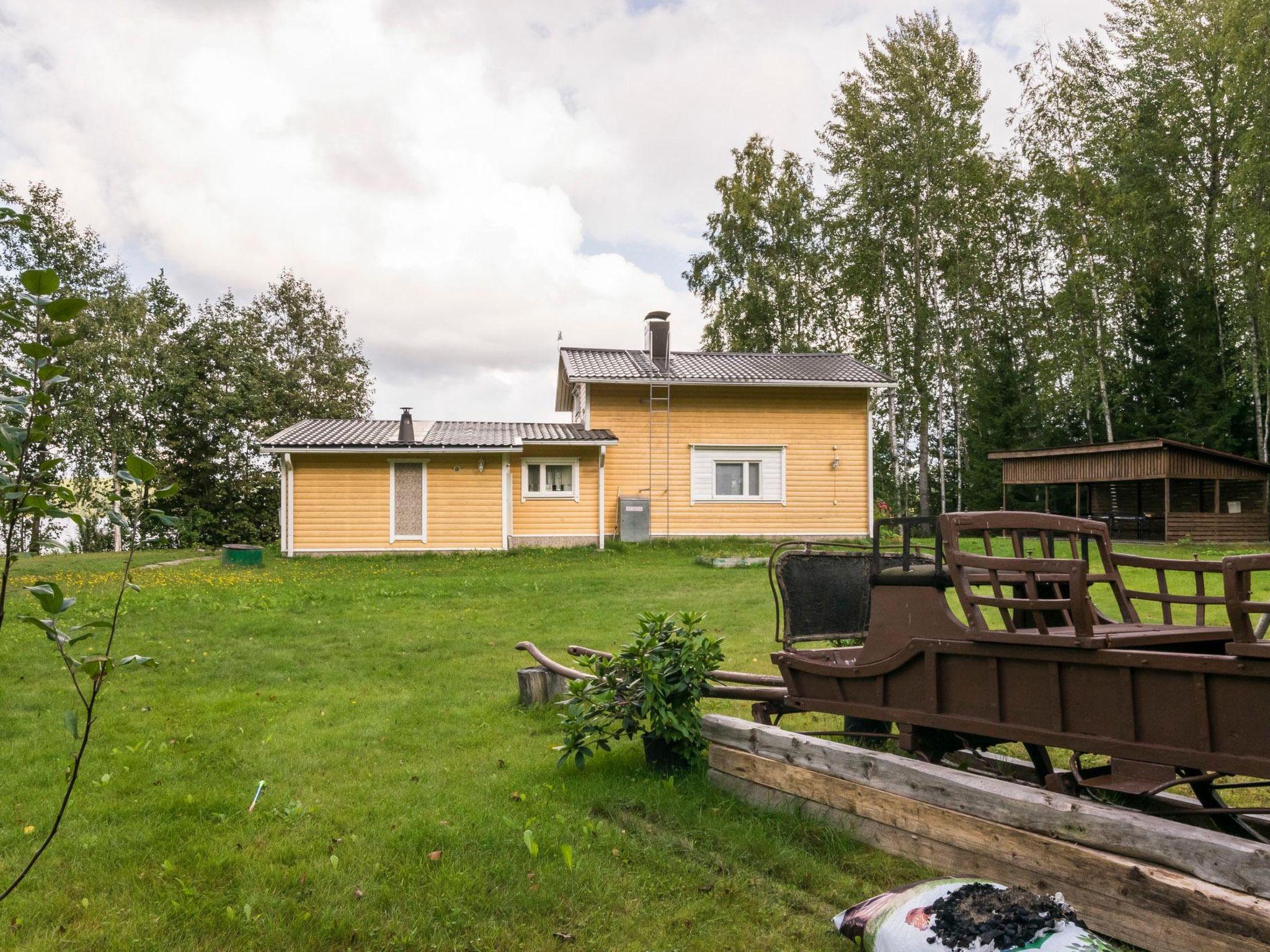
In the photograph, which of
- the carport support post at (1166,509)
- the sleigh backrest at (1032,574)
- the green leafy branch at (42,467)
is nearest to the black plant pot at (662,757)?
the sleigh backrest at (1032,574)

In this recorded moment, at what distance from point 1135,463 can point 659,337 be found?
1390cm

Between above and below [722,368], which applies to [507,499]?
below

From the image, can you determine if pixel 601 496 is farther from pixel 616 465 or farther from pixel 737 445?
pixel 737 445

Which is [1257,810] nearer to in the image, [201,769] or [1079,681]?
[1079,681]

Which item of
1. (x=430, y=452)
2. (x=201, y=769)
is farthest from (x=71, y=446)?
(x=201, y=769)

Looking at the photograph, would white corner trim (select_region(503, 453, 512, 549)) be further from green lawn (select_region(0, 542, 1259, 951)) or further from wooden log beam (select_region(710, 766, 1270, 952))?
wooden log beam (select_region(710, 766, 1270, 952))

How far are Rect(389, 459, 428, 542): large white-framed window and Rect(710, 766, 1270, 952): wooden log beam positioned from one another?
17494 mm

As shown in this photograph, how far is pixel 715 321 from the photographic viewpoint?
32.6m

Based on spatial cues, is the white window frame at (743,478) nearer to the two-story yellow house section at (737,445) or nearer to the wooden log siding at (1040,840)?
the two-story yellow house section at (737,445)

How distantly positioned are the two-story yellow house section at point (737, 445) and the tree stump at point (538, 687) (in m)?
15.0

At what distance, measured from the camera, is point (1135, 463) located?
23.8 meters

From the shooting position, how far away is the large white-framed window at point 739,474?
72.7 feet

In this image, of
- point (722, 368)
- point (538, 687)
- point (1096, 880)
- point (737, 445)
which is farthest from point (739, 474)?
point (1096, 880)

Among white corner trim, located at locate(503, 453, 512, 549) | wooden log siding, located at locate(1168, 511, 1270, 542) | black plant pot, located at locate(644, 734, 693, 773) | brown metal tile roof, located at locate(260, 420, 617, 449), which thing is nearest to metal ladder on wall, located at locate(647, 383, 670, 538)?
brown metal tile roof, located at locate(260, 420, 617, 449)
